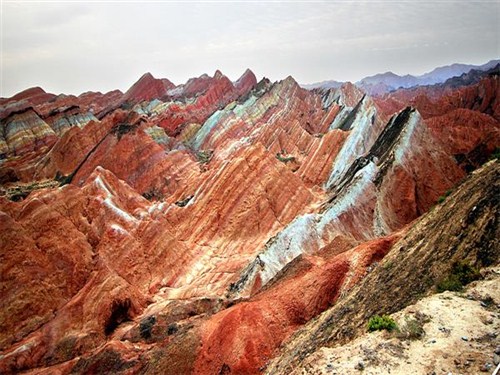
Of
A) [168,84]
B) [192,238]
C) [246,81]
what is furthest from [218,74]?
[192,238]

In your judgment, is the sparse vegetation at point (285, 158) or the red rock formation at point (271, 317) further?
the sparse vegetation at point (285, 158)

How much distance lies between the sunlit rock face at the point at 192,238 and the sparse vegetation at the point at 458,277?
609cm

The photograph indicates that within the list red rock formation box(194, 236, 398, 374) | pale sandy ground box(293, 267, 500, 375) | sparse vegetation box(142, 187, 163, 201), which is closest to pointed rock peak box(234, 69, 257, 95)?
sparse vegetation box(142, 187, 163, 201)

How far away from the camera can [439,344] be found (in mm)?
10203

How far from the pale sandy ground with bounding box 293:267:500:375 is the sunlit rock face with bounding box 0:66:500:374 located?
7100 mm

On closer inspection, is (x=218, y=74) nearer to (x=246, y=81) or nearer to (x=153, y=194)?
(x=246, y=81)

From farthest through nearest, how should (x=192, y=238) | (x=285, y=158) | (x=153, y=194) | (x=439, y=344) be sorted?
(x=285, y=158) → (x=153, y=194) → (x=192, y=238) → (x=439, y=344)

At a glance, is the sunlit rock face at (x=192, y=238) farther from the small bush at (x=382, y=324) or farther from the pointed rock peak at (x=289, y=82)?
the pointed rock peak at (x=289, y=82)

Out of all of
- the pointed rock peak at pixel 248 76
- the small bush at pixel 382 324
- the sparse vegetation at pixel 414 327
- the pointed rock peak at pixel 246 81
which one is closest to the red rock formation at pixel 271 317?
the small bush at pixel 382 324

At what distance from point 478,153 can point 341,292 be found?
4028 centimetres

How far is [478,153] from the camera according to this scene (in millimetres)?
50000

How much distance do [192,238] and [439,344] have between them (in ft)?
102

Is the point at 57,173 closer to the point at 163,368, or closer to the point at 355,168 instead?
the point at 355,168

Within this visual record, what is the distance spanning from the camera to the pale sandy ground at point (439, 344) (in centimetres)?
947
